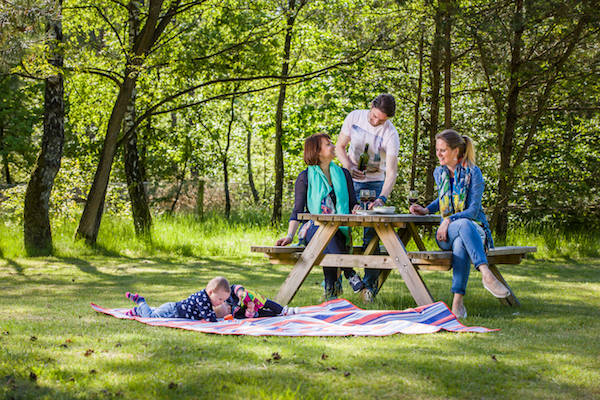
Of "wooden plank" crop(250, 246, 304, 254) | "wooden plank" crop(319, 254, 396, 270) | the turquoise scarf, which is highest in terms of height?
the turquoise scarf

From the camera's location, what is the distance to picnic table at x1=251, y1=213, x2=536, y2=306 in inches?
210

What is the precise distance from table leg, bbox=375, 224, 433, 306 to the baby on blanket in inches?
39.2

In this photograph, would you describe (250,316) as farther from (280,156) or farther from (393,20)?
(280,156)

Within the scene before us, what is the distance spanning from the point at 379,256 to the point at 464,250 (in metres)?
0.67

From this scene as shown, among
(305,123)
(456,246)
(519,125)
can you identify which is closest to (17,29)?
(456,246)

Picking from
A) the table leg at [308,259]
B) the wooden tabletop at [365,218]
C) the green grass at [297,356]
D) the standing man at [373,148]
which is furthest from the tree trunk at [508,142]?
the table leg at [308,259]

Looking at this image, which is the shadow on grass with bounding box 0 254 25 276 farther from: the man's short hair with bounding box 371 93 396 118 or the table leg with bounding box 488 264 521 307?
the table leg with bounding box 488 264 521 307

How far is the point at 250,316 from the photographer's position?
5.12 m

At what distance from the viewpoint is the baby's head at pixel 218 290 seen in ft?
16.2

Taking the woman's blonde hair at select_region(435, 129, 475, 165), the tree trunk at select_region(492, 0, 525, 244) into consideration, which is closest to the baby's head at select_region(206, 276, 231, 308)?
the woman's blonde hair at select_region(435, 129, 475, 165)

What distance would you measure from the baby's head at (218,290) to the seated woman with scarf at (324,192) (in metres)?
1.21

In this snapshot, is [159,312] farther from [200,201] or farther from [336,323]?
[200,201]

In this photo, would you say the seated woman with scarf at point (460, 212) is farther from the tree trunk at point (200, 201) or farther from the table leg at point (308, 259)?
the tree trunk at point (200, 201)

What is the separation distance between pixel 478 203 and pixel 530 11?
6.20 meters
